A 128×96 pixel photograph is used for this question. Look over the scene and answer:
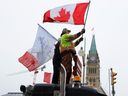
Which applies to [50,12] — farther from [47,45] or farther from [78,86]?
[78,86]

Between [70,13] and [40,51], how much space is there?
302 cm

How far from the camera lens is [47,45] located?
11438 millimetres

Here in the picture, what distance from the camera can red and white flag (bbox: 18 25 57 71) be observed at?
11.5 m

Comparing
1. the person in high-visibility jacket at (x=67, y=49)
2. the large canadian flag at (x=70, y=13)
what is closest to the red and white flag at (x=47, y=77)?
the large canadian flag at (x=70, y=13)

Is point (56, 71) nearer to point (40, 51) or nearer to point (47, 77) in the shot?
point (40, 51)

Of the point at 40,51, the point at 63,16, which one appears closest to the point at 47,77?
the point at 40,51

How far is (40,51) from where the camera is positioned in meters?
12.0

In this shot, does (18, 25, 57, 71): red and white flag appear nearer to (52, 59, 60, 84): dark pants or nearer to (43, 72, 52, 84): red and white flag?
(52, 59, 60, 84): dark pants

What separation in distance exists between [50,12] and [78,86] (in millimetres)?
4327

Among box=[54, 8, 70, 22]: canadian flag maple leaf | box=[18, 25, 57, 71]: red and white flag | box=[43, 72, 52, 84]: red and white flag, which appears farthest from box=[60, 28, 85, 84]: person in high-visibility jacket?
box=[43, 72, 52, 84]: red and white flag

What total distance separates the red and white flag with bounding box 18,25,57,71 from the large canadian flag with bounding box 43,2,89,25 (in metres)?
1.86

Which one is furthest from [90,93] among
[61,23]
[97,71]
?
[97,71]

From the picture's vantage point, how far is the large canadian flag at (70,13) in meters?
8.92

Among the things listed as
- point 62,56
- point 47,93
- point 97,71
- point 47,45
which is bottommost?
point 47,93
